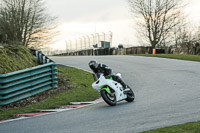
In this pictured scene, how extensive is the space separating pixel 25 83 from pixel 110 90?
3.47 meters

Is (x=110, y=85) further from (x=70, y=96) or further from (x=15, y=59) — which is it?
(x=15, y=59)

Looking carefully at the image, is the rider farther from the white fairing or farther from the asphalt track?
the asphalt track

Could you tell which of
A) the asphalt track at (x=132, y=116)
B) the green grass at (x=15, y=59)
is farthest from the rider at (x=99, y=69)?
the green grass at (x=15, y=59)

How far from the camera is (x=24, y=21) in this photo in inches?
1419

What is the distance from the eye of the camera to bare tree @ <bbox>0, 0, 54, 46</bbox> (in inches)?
1373

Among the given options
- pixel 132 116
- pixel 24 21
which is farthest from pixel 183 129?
pixel 24 21

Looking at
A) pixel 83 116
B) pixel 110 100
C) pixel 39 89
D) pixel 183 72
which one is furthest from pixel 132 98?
pixel 183 72

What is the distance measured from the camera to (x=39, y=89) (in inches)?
523

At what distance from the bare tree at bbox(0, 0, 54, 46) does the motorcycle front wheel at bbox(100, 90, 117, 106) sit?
24713mm

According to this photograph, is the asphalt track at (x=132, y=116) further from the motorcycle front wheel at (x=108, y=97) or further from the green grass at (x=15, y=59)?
the green grass at (x=15, y=59)

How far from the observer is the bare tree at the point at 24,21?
114 feet

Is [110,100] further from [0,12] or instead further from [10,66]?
[0,12]

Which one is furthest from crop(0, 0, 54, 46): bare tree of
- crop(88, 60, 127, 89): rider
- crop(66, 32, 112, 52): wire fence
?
crop(88, 60, 127, 89): rider

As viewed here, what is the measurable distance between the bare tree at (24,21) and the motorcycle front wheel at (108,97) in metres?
24.7
